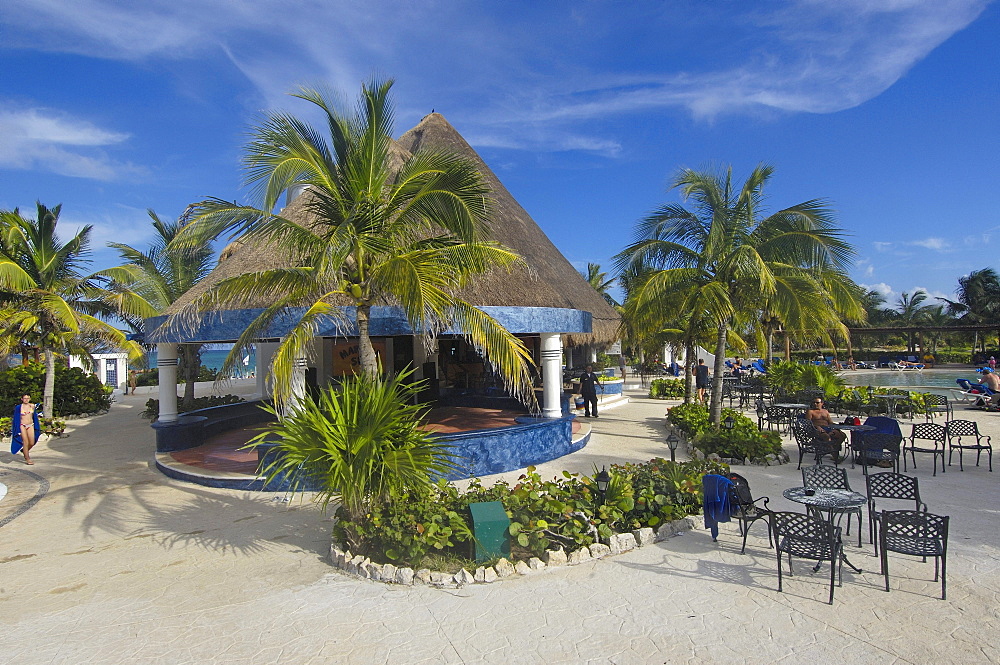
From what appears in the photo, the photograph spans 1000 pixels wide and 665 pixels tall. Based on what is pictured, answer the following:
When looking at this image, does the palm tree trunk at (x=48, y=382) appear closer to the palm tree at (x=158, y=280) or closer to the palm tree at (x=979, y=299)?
the palm tree at (x=158, y=280)

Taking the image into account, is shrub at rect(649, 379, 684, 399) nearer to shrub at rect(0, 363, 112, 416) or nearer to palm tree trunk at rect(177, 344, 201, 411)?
palm tree trunk at rect(177, 344, 201, 411)

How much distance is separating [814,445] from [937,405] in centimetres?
883

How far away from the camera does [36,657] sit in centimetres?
431

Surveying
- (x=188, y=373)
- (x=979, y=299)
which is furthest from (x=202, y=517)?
(x=979, y=299)

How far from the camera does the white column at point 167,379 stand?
1195 cm

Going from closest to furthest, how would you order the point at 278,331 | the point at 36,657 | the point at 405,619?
1. the point at 36,657
2. the point at 405,619
3. the point at 278,331

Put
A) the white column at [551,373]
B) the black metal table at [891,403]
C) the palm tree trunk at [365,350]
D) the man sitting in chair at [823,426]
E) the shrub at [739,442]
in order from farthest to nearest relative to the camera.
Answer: the black metal table at [891,403]
the white column at [551,373]
the shrub at [739,442]
the man sitting in chair at [823,426]
the palm tree trunk at [365,350]

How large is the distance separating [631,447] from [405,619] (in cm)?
812

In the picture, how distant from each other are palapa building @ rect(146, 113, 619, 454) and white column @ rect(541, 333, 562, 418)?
19mm

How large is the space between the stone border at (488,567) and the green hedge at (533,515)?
0.34ft

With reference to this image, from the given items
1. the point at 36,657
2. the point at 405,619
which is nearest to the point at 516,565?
the point at 405,619

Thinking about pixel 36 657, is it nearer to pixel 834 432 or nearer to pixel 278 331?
pixel 278 331

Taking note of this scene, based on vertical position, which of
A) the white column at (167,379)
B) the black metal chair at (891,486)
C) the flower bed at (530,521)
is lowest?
the flower bed at (530,521)

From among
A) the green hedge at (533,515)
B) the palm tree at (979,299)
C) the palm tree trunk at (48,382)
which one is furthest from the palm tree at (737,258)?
the palm tree at (979,299)
